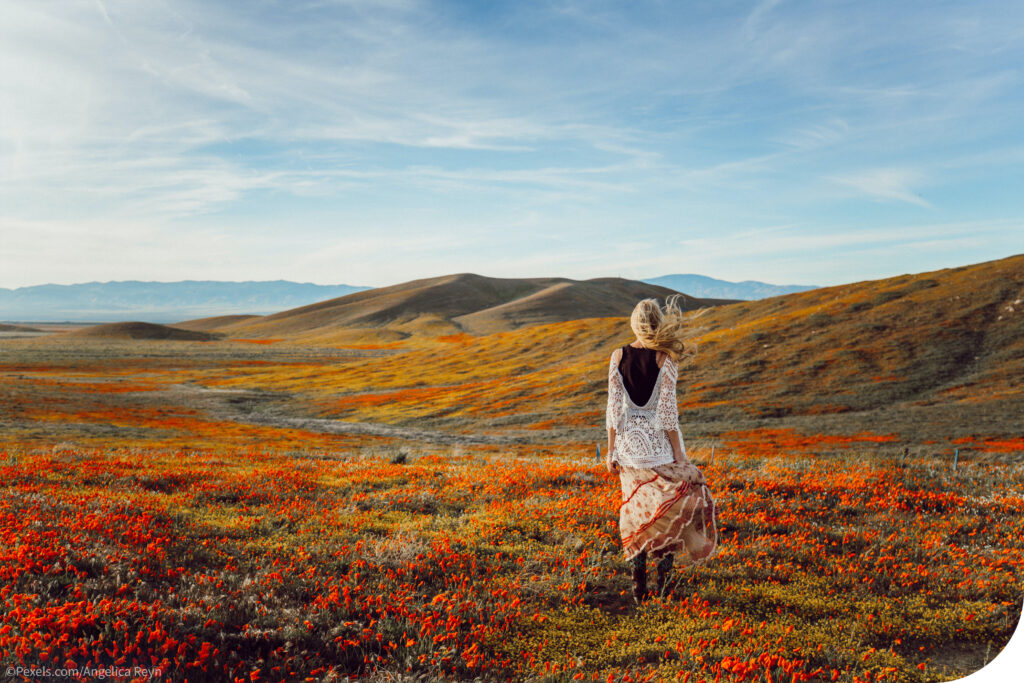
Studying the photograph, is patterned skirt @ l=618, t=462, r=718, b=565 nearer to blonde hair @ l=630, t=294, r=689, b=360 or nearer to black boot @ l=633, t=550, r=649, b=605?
black boot @ l=633, t=550, r=649, b=605

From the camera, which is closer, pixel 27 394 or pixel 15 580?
pixel 15 580

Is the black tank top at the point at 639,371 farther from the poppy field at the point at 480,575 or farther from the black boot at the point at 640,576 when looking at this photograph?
the black boot at the point at 640,576

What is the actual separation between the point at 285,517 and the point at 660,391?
24.3ft

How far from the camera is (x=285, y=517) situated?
33.1 feet

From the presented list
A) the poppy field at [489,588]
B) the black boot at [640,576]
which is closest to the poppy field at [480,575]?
the poppy field at [489,588]

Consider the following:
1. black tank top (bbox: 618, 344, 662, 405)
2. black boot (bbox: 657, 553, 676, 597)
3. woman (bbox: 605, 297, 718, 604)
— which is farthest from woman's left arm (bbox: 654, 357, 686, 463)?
black boot (bbox: 657, 553, 676, 597)

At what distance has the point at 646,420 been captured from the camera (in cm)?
658

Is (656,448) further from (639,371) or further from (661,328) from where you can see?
(661,328)

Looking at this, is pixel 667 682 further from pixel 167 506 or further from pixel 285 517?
pixel 167 506

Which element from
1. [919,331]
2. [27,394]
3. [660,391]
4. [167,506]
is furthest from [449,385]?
[660,391]

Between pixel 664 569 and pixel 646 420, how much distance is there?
1.99 meters

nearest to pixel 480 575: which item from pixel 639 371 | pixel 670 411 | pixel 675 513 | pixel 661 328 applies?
pixel 675 513

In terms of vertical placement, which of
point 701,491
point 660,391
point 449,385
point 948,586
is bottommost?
point 449,385

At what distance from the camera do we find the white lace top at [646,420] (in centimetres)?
646
